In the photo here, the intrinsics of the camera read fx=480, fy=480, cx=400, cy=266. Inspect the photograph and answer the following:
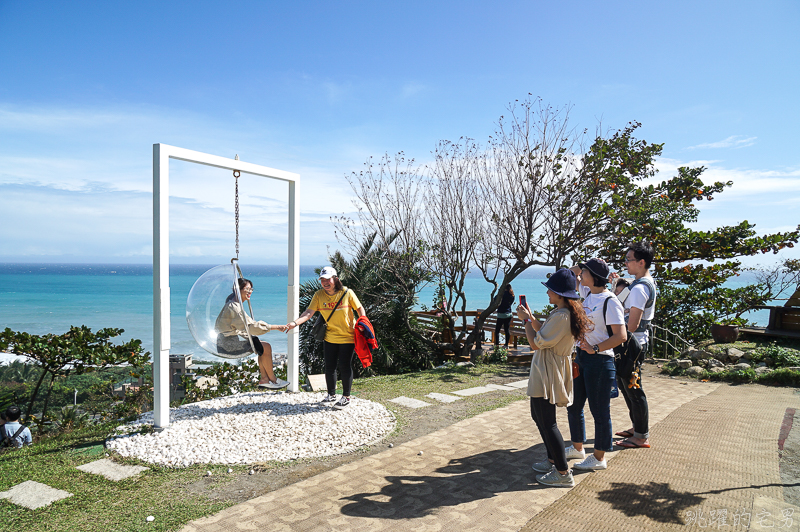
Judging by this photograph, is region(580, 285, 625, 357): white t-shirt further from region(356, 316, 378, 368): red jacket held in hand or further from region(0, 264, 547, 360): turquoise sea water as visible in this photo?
region(0, 264, 547, 360): turquoise sea water

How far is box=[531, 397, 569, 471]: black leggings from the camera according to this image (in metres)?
3.65

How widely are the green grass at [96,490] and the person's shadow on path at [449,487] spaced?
1072 mm

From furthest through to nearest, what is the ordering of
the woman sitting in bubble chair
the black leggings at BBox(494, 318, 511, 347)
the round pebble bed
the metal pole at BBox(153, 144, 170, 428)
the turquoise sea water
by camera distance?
1. the turquoise sea water
2. the black leggings at BBox(494, 318, 511, 347)
3. the woman sitting in bubble chair
4. the metal pole at BBox(153, 144, 170, 428)
5. the round pebble bed

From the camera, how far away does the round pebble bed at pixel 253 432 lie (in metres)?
4.54

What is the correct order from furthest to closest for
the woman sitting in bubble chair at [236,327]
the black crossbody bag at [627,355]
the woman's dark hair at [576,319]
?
the woman sitting in bubble chair at [236,327] < the black crossbody bag at [627,355] < the woman's dark hair at [576,319]

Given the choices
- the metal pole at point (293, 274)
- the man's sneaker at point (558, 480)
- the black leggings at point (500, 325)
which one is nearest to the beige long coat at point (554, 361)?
the man's sneaker at point (558, 480)

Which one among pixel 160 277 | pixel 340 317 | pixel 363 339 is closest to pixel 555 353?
pixel 363 339

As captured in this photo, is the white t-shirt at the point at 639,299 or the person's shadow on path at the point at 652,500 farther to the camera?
the white t-shirt at the point at 639,299

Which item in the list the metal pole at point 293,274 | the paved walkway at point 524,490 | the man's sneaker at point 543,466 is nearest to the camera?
the paved walkway at point 524,490

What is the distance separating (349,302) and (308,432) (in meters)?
1.65

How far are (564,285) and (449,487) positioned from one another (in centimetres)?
183

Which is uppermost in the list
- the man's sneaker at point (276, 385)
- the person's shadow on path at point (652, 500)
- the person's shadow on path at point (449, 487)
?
the man's sneaker at point (276, 385)

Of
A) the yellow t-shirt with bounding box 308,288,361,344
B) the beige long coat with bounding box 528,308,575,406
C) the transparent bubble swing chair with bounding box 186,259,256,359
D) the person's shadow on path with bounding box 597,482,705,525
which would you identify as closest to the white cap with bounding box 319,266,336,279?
the yellow t-shirt with bounding box 308,288,361,344

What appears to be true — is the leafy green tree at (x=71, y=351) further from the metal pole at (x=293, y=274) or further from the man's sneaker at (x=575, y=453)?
the man's sneaker at (x=575, y=453)
